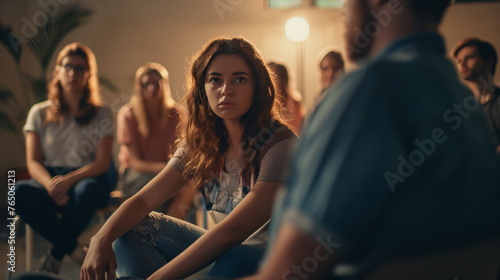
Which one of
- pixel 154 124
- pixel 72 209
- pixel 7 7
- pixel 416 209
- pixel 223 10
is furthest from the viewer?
pixel 223 10

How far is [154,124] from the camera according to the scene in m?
3.51

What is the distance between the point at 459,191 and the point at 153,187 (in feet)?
3.74

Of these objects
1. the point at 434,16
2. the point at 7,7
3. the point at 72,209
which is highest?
the point at 7,7

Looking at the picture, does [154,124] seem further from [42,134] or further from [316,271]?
[316,271]

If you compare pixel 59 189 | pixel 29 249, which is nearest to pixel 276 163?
pixel 59 189

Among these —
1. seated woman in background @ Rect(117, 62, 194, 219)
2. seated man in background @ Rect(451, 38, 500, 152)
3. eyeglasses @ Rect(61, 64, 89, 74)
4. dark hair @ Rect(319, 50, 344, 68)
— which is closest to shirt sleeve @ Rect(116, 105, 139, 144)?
seated woman in background @ Rect(117, 62, 194, 219)

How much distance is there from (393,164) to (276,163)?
902mm

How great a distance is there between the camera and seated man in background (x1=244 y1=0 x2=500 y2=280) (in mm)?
547

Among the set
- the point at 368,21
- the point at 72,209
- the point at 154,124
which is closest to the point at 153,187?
the point at 368,21

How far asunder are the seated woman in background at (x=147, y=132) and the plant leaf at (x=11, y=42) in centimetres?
243

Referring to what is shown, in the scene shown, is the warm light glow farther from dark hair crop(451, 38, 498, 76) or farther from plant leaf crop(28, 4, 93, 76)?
dark hair crop(451, 38, 498, 76)

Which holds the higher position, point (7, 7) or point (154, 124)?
point (7, 7)

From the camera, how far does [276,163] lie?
1.46 m

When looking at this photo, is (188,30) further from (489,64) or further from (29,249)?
(489,64)
